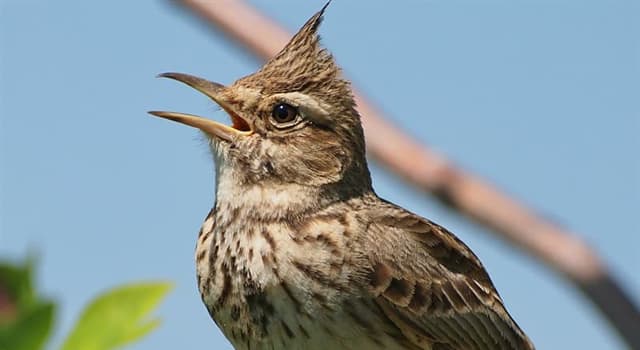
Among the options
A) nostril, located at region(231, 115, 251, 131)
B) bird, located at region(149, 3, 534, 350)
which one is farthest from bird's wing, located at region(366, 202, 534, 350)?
nostril, located at region(231, 115, 251, 131)

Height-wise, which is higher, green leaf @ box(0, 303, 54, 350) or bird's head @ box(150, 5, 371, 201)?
bird's head @ box(150, 5, 371, 201)

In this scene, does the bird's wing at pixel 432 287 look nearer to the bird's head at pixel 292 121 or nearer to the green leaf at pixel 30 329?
the bird's head at pixel 292 121

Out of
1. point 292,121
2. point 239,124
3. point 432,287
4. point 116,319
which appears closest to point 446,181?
point 432,287

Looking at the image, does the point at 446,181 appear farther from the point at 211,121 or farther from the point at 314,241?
the point at 211,121

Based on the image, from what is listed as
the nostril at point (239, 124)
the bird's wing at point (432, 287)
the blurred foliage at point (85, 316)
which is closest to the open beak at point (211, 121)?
the nostril at point (239, 124)

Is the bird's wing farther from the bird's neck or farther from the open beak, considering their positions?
the open beak

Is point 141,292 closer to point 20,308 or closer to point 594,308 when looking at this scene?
point 20,308
